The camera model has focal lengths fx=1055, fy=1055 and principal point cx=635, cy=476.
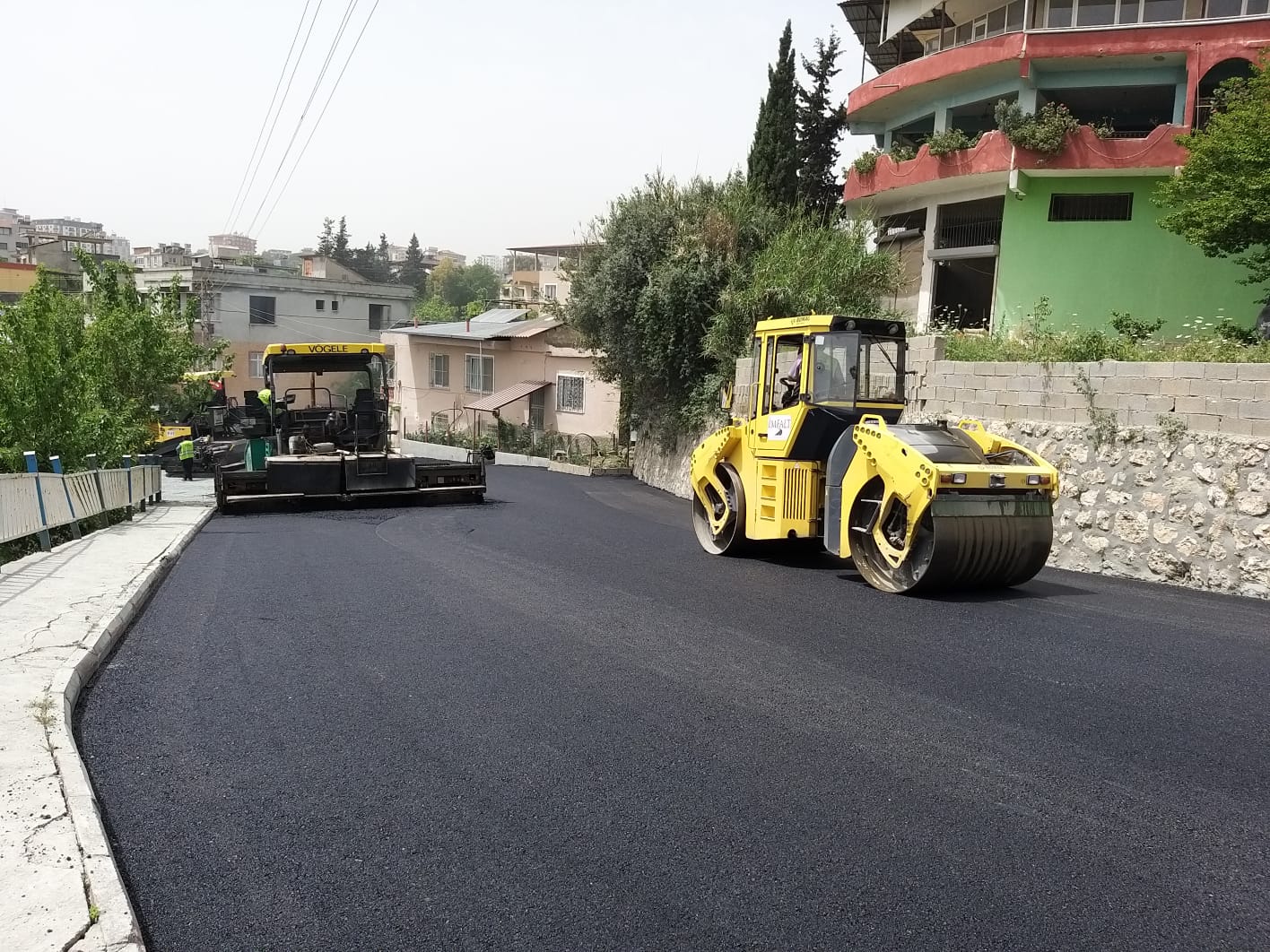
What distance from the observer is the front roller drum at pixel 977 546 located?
843cm

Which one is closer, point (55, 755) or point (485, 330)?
point (55, 755)

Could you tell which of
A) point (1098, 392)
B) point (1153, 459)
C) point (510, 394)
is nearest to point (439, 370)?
point (510, 394)

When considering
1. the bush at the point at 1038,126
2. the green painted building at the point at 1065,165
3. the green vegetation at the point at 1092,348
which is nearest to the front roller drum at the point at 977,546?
the green vegetation at the point at 1092,348

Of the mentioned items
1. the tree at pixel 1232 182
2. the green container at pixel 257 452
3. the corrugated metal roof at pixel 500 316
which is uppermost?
the tree at pixel 1232 182

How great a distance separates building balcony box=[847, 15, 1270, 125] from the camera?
21.0m

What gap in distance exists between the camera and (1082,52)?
22281 millimetres

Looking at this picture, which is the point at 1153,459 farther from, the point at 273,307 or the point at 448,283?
the point at 448,283

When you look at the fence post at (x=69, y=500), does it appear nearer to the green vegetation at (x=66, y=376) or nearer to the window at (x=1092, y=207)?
the green vegetation at (x=66, y=376)

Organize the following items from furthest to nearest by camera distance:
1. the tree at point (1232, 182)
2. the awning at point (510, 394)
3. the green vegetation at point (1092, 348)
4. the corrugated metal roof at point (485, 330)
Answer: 1. the corrugated metal roof at point (485, 330)
2. the awning at point (510, 394)
3. the tree at point (1232, 182)
4. the green vegetation at point (1092, 348)

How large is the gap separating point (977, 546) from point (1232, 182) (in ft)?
39.3

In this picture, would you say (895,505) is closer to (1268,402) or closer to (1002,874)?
(1268,402)

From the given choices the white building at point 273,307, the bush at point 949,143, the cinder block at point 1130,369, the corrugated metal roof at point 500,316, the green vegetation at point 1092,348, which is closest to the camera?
the cinder block at point 1130,369

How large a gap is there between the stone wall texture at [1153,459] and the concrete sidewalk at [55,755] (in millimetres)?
7845

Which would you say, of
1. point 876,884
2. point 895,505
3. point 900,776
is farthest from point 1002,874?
point 895,505
